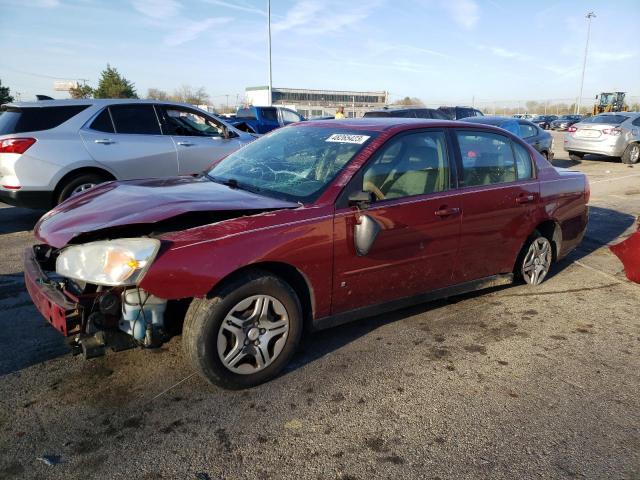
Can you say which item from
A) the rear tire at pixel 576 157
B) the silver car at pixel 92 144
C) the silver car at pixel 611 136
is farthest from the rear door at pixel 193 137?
the rear tire at pixel 576 157

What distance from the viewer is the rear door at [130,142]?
A: 6.58 m

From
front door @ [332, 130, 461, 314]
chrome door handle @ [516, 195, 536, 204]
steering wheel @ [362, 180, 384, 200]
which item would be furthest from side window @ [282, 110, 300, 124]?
steering wheel @ [362, 180, 384, 200]

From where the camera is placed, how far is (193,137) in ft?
24.4

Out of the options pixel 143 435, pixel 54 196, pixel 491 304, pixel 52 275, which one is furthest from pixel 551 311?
pixel 54 196

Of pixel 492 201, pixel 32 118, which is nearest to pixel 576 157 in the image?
pixel 492 201

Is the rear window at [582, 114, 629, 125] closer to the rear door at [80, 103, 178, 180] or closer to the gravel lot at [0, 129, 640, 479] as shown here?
the gravel lot at [0, 129, 640, 479]

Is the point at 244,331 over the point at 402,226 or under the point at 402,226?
under

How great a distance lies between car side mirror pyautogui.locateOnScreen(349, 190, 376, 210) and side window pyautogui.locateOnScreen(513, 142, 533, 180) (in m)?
1.90

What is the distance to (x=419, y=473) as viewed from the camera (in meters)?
2.27

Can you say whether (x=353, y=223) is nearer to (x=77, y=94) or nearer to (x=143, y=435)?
(x=143, y=435)

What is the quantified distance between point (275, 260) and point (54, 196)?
15.3 feet

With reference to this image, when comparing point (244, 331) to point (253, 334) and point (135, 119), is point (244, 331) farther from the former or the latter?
point (135, 119)

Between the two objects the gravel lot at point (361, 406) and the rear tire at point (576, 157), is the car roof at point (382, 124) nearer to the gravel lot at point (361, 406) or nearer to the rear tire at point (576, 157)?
the gravel lot at point (361, 406)

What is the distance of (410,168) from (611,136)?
13.9 m
